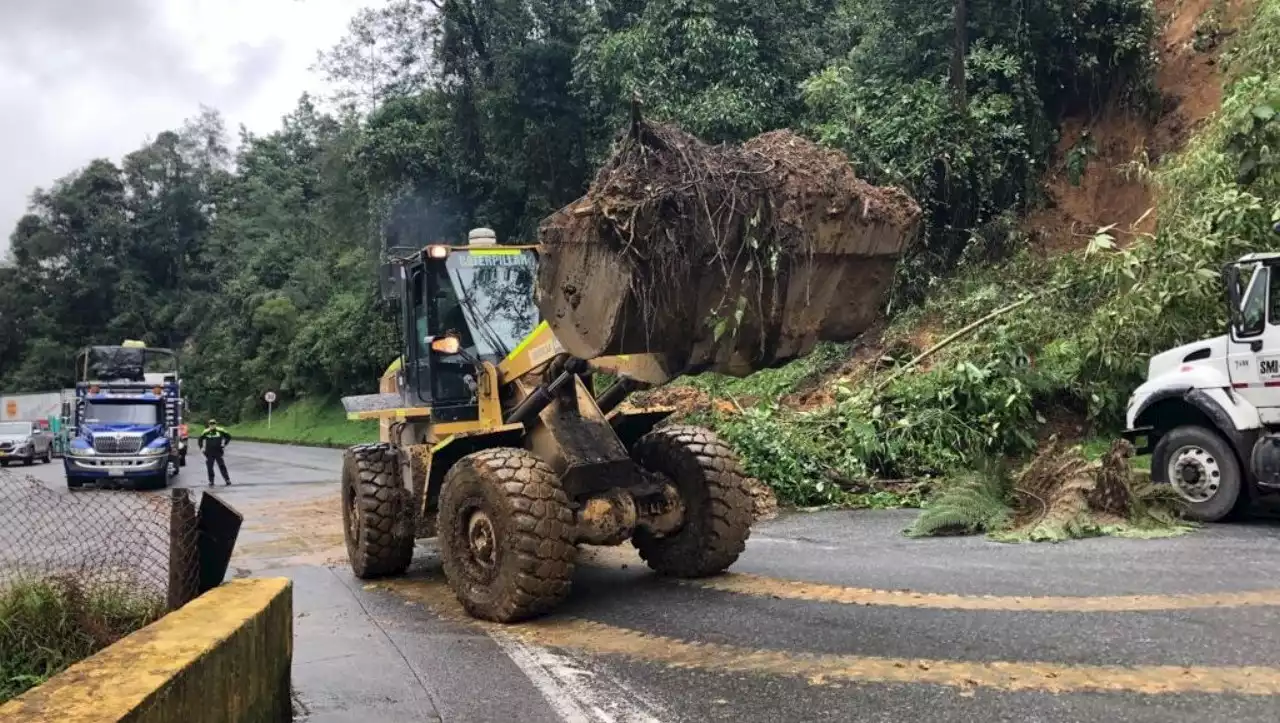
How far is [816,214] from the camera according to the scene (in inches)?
230

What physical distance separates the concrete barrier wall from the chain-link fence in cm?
30

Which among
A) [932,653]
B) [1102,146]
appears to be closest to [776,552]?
[932,653]

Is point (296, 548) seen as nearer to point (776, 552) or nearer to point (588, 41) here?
point (776, 552)

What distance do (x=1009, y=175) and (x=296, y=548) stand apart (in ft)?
49.1

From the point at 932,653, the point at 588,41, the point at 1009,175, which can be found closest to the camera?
the point at 932,653

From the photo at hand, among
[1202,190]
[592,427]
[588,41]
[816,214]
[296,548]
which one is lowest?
[296,548]

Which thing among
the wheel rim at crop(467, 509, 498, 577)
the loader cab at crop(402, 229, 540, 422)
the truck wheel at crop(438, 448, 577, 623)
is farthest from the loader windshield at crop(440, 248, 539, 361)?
the wheel rim at crop(467, 509, 498, 577)

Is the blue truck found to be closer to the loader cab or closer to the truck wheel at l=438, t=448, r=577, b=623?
the loader cab

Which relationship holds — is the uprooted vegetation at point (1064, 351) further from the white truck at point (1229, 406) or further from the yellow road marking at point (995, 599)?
the yellow road marking at point (995, 599)

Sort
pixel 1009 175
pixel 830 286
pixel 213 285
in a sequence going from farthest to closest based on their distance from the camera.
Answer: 1. pixel 213 285
2. pixel 1009 175
3. pixel 830 286

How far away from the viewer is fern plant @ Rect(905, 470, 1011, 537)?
1018 cm

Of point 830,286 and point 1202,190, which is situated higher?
point 1202,190

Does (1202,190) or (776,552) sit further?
(1202,190)

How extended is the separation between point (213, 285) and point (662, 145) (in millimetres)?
70261
